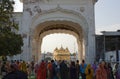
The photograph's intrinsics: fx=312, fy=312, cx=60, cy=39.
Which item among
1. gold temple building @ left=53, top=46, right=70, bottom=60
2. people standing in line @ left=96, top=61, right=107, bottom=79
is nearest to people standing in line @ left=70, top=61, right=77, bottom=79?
people standing in line @ left=96, top=61, right=107, bottom=79

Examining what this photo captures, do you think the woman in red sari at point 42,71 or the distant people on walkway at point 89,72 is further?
the woman in red sari at point 42,71

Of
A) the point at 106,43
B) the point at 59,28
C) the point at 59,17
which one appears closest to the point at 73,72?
the point at 59,17

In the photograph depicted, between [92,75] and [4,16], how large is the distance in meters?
7.64

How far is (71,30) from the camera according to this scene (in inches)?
1492

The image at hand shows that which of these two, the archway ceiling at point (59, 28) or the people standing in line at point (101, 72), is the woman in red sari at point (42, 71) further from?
the archway ceiling at point (59, 28)

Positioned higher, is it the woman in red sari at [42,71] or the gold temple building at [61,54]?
the gold temple building at [61,54]

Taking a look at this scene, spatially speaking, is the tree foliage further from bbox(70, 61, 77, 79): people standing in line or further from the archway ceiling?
the archway ceiling

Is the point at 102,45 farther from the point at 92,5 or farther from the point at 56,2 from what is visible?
the point at 56,2

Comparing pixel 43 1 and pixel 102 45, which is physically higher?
pixel 43 1

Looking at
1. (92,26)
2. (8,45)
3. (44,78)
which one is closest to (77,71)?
(44,78)

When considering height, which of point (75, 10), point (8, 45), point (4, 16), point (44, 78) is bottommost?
point (44, 78)

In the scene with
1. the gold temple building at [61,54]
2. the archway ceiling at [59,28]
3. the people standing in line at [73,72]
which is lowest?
the people standing in line at [73,72]

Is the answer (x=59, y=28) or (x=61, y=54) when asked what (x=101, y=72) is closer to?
(x=59, y=28)

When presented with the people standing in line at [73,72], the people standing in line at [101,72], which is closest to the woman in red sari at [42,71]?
the people standing in line at [73,72]
